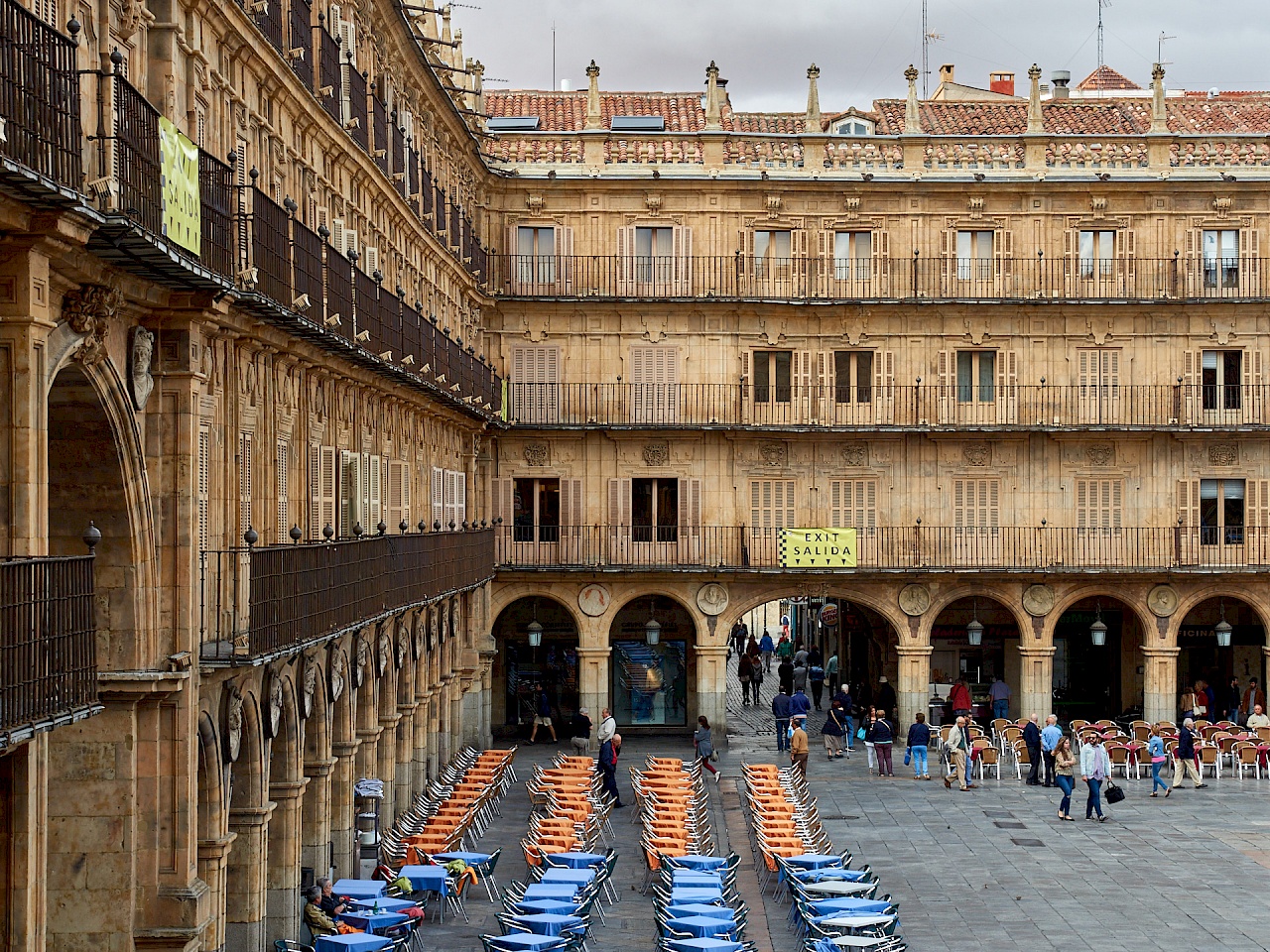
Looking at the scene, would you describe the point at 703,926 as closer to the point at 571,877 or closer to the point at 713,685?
the point at 571,877

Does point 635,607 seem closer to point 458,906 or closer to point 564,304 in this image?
point 564,304

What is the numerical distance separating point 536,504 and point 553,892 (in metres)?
21.3

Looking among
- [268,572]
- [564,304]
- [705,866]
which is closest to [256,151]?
[268,572]

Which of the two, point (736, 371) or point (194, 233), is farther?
point (736, 371)

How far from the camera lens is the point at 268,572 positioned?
1889 cm

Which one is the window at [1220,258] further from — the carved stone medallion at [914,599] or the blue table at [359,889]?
the blue table at [359,889]

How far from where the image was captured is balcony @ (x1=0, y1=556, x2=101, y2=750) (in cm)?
1123

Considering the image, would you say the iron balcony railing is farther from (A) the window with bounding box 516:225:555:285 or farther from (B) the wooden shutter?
(B) the wooden shutter

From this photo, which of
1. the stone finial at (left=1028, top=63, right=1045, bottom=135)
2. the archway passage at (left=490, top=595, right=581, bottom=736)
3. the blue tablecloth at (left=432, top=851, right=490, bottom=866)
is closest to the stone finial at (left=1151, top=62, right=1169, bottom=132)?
the stone finial at (left=1028, top=63, right=1045, bottom=135)

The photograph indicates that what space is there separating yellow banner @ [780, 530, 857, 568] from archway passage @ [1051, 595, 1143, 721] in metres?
6.88

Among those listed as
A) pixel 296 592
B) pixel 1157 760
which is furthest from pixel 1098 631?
pixel 296 592

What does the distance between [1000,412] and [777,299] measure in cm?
610

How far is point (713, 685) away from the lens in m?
43.3

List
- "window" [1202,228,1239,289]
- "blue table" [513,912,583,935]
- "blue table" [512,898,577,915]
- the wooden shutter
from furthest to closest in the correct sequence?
1. "window" [1202,228,1239,289]
2. "blue table" [512,898,577,915]
3. "blue table" [513,912,583,935]
4. the wooden shutter
